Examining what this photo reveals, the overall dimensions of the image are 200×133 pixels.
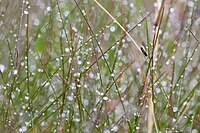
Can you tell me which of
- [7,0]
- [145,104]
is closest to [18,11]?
[7,0]

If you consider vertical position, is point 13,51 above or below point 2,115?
above

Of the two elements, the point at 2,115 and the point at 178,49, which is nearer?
the point at 2,115

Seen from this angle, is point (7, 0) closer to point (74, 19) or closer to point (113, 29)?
point (74, 19)

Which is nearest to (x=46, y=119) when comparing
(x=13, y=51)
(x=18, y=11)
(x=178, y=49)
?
(x=13, y=51)

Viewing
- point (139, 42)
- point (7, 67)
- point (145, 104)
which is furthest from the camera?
point (139, 42)

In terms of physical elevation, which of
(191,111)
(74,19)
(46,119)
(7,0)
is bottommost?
(191,111)

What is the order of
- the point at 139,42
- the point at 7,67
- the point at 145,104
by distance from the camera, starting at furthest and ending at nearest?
the point at 139,42
the point at 7,67
the point at 145,104
